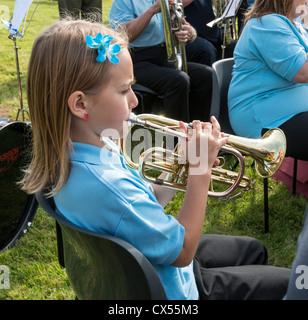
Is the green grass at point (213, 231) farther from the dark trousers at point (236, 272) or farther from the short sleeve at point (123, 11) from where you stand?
the short sleeve at point (123, 11)

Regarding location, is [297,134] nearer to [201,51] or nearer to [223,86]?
[223,86]

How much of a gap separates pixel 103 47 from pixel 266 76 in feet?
4.78

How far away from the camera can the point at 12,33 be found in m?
2.79

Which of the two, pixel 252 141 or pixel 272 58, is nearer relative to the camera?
pixel 252 141

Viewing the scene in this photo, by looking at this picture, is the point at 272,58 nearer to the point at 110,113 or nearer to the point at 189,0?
the point at 110,113

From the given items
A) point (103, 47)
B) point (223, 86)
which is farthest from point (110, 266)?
point (223, 86)

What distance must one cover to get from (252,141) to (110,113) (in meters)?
0.71

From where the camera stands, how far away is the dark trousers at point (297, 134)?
2.23 m

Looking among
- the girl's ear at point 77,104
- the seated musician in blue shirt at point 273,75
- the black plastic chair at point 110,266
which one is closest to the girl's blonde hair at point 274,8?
the seated musician in blue shirt at point 273,75

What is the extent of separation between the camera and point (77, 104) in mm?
1176

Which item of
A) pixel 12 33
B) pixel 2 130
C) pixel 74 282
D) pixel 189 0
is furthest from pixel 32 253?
pixel 189 0

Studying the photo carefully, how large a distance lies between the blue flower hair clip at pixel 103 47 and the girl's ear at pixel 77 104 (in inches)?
4.5

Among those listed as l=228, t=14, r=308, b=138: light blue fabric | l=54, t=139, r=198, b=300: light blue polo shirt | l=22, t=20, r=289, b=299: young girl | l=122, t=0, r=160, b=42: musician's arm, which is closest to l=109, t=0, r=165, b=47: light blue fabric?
l=122, t=0, r=160, b=42: musician's arm

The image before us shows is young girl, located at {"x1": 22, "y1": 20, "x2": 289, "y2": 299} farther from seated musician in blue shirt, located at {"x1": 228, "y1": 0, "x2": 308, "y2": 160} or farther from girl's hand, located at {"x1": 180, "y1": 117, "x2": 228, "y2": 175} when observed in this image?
seated musician in blue shirt, located at {"x1": 228, "y1": 0, "x2": 308, "y2": 160}
